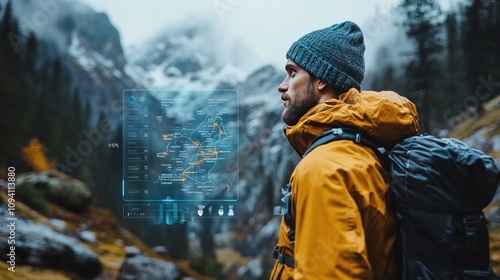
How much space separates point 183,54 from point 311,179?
341 cm

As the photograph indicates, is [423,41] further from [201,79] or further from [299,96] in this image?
[299,96]

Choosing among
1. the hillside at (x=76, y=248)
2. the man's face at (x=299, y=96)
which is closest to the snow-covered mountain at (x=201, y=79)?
the hillside at (x=76, y=248)

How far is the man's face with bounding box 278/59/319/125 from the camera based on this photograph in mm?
1526

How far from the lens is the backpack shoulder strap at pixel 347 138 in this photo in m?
1.27

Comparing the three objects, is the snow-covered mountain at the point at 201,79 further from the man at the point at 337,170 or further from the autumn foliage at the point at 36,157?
the man at the point at 337,170

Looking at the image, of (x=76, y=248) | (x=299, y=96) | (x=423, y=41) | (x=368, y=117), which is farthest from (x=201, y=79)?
(x=368, y=117)

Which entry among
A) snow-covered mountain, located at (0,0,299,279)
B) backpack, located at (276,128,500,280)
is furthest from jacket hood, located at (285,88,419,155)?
snow-covered mountain, located at (0,0,299,279)

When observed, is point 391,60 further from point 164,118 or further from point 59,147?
point 59,147

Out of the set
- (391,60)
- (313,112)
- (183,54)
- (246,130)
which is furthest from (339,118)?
(183,54)

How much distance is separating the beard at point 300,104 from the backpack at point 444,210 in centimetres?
43

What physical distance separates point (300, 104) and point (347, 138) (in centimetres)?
31

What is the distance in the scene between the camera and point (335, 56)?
5.06ft

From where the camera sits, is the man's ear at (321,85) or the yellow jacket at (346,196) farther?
the man's ear at (321,85)

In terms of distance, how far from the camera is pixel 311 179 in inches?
44.9
